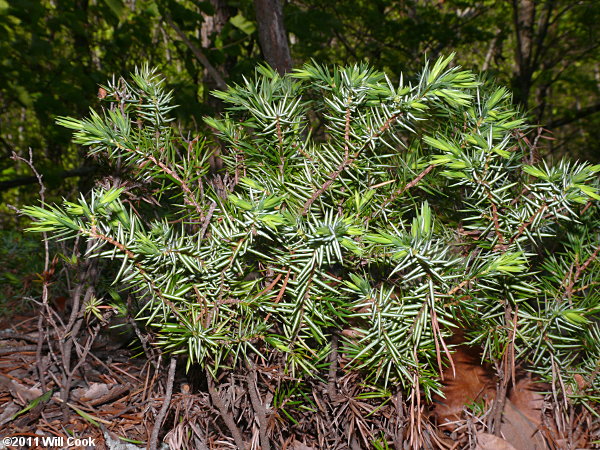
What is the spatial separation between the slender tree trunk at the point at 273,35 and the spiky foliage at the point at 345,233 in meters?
1.13

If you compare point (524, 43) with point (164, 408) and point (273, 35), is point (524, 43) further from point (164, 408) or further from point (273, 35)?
point (164, 408)

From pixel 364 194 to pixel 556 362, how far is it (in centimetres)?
74

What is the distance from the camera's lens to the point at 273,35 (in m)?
2.39

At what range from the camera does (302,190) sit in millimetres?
1147

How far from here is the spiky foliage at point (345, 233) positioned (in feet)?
3.39

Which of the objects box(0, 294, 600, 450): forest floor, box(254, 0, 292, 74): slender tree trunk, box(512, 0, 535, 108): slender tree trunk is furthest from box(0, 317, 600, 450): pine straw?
box(512, 0, 535, 108): slender tree trunk

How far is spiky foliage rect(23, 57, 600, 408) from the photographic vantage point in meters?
1.03

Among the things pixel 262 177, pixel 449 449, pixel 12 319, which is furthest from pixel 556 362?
pixel 12 319

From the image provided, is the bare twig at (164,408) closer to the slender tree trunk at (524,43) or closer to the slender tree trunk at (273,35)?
the slender tree trunk at (273,35)

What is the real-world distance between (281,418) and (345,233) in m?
0.60

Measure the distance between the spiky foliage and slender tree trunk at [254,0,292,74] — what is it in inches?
44.5

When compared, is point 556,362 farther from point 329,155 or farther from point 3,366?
point 3,366

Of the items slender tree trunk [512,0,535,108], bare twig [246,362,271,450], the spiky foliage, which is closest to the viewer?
the spiky foliage

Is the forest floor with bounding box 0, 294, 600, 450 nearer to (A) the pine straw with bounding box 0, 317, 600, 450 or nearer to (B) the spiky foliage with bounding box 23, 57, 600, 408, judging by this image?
(A) the pine straw with bounding box 0, 317, 600, 450
